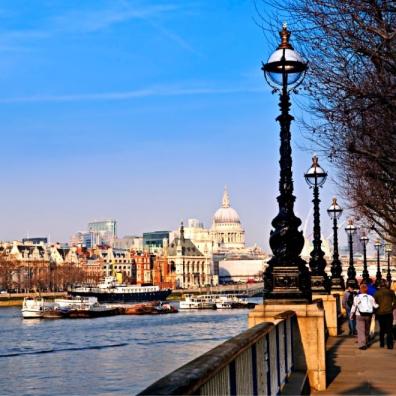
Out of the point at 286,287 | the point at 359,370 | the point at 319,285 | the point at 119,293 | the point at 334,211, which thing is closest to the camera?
the point at 286,287

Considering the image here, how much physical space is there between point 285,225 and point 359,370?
335 centimetres

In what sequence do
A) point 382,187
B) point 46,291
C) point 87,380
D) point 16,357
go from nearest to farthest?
point 382,187 < point 87,380 < point 16,357 < point 46,291

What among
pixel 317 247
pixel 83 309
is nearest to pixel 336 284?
pixel 317 247

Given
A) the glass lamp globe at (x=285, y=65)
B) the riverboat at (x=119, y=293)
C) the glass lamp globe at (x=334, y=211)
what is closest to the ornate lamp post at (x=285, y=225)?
the glass lamp globe at (x=285, y=65)

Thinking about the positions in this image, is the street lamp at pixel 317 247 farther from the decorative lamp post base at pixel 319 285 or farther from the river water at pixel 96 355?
the river water at pixel 96 355

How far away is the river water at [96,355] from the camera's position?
4100 centimetres

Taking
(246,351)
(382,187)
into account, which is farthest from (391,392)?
(382,187)

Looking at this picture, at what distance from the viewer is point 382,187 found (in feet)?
95.6

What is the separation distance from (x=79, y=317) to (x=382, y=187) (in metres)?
95.3

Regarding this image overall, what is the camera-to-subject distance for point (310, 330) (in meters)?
14.9

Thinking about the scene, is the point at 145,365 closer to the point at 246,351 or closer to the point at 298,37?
the point at 298,37

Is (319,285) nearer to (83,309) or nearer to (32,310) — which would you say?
(32,310)

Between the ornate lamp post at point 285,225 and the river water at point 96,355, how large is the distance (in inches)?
872

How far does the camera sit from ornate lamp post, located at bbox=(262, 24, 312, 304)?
15695mm
